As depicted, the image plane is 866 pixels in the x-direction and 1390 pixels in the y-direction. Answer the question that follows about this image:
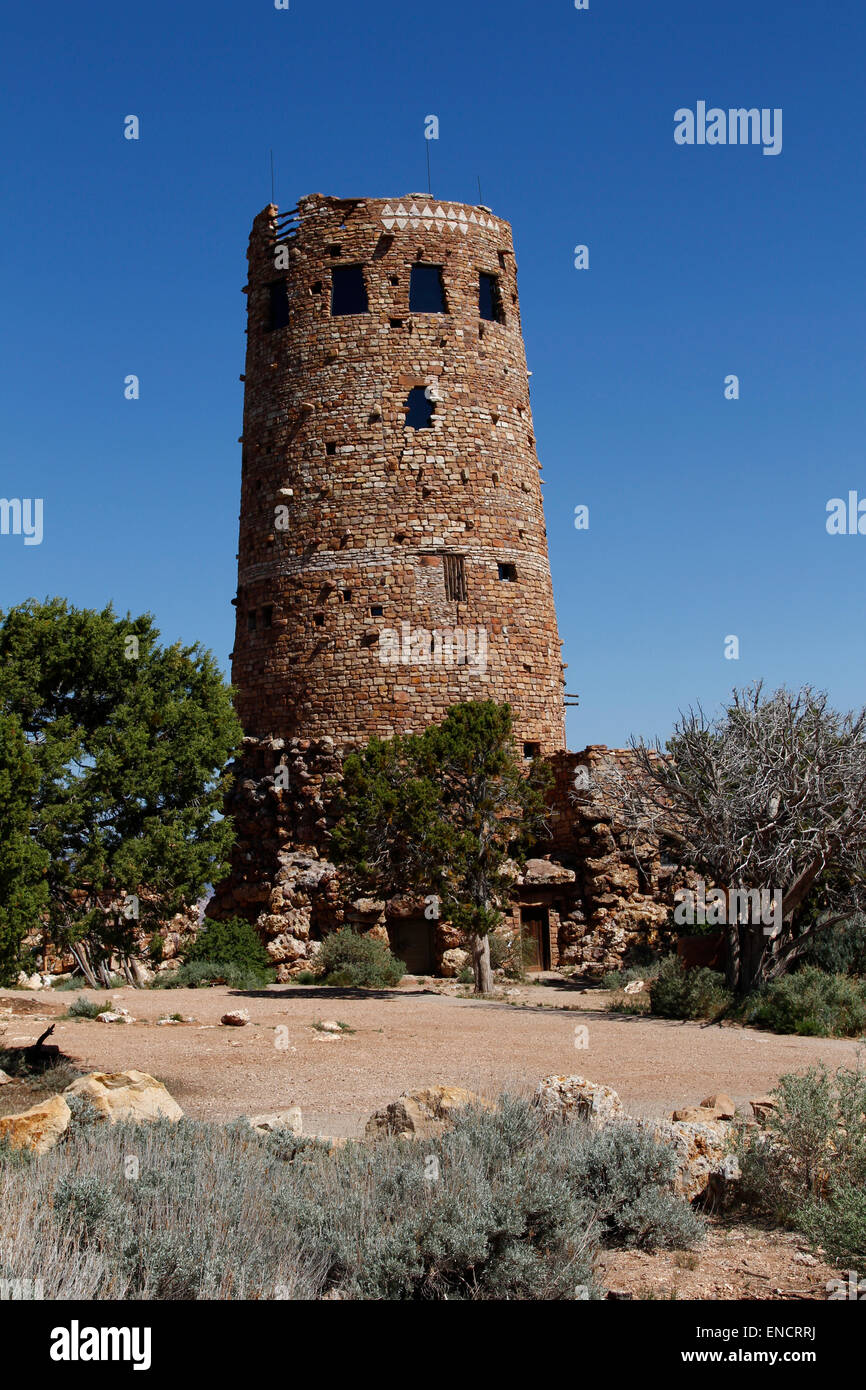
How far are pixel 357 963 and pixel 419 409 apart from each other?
46.9ft

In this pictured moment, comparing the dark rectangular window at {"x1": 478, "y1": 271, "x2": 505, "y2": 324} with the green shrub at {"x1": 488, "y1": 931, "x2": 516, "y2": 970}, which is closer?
the green shrub at {"x1": 488, "y1": 931, "x2": 516, "y2": 970}

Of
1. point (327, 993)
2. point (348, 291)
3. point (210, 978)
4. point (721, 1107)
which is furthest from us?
point (348, 291)

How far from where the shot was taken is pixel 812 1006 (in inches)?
719

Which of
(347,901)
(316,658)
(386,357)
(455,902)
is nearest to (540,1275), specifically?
(455,902)

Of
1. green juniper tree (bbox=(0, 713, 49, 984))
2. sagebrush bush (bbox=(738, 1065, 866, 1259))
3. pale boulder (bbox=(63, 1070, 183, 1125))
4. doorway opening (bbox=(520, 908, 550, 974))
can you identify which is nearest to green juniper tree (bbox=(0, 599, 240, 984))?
green juniper tree (bbox=(0, 713, 49, 984))

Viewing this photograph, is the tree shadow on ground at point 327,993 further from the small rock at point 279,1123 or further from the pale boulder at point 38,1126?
the pale boulder at point 38,1126

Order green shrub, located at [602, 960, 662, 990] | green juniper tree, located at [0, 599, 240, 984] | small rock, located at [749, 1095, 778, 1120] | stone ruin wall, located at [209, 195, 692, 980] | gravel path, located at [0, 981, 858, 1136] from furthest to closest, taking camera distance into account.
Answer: stone ruin wall, located at [209, 195, 692, 980] < green shrub, located at [602, 960, 662, 990] < green juniper tree, located at [0, 599, 240, 984] < gravel path, located at [0, 981, 858, 1136] < small rock, located at [749, 1095, 778, 1120]

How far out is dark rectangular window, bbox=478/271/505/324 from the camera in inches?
1267

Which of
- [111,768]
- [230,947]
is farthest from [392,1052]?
[230,947]

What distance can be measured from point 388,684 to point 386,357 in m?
8.52

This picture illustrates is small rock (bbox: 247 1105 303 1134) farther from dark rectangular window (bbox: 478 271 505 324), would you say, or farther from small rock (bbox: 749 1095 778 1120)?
dark rectangular window (bbox: 478 271 505 324)

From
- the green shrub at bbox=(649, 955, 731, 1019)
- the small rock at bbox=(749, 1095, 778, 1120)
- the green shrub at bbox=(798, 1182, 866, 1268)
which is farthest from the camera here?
the green shrub at bbox=(649, 955, 731, 1019)

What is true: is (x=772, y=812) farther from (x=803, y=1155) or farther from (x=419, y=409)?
(x=419, y=409)

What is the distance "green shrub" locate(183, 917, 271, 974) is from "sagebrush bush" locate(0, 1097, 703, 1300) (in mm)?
17561
